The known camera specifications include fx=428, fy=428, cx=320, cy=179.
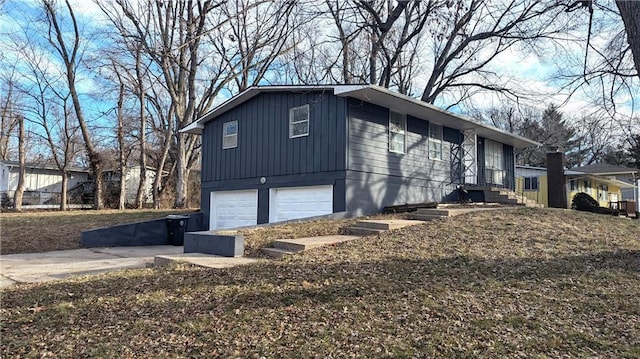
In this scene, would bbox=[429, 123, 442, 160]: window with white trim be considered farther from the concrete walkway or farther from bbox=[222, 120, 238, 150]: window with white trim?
the concrete walkway

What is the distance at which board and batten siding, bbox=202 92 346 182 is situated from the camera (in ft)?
35.9

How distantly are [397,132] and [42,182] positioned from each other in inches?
1104

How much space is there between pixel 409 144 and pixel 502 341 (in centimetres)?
951

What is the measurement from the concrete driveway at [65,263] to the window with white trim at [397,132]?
6935 millimetres

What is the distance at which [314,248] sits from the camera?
710cm

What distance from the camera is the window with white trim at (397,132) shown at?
12145mm

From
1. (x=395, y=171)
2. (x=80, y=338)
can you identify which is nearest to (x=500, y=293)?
(x=80, y=338)

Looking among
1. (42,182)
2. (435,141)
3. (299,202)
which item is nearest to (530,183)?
(435,141)

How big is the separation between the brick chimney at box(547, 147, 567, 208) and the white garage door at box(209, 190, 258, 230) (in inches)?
440

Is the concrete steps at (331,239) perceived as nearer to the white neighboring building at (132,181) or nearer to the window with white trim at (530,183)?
the window with white trim at (530,183)

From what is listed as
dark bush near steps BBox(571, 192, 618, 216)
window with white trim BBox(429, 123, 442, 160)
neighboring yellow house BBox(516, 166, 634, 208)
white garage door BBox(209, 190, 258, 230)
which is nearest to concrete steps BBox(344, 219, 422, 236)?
white garage door BBox(209, 190, 258, 230)

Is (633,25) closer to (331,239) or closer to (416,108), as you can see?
(331,239)

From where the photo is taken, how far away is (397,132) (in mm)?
12344

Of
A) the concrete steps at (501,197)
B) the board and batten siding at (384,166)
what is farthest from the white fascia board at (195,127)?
the concrete steps at (501,197)
